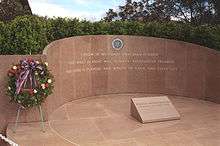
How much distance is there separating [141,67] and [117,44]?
3.80 ft

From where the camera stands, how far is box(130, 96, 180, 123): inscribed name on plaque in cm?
941

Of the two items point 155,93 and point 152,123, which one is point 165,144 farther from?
point 155,93

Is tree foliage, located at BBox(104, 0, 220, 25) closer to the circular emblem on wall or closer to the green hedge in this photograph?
the green hedge

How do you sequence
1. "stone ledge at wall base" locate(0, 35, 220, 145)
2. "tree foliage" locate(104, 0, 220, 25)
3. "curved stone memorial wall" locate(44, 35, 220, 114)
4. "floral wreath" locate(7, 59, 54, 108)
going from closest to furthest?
"floral wreath" locate(7, 59, 54, 108) → "stone ledge at wall base" locate(0, 35, 220, 145) → "curved stone memorial wall" locate(44, 35, 220, 114) → "tree foliage" locate(104, 0, 220, 25)

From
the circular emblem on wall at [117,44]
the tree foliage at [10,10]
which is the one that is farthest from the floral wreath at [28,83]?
the tree foliage at [10,10]

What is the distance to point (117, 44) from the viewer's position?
41.2 feet

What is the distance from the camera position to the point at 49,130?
27.7 feet

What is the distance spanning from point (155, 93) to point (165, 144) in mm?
5074

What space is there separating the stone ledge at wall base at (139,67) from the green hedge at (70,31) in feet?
1.26

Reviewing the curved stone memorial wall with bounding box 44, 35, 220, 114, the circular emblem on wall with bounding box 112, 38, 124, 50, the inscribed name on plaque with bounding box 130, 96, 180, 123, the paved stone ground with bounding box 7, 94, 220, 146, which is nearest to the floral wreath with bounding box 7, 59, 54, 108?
the paved stone ground with bounding box 7, 94, 220, 146

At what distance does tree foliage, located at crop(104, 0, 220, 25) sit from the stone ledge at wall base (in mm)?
5226

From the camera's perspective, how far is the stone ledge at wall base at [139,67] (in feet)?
38.3

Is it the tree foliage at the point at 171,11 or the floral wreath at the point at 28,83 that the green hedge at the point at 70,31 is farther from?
the tree foliage at the point at 171,11

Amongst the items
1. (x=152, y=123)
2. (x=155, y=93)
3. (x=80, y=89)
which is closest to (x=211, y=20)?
(x=155, y=93)
